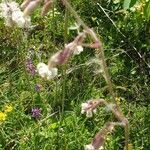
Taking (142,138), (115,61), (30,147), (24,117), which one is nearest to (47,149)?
(30,147)

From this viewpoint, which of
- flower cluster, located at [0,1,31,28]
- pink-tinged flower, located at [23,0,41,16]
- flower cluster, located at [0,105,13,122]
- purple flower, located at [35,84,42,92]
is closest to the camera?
pink-tinged flower, located at [23,0,41,16]

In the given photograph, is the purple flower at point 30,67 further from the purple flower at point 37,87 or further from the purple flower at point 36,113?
the purple flower at point 36,113

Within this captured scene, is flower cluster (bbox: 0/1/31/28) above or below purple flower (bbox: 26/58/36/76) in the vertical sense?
above

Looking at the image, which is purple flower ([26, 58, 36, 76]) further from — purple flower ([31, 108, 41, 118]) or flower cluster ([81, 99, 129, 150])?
flower cluster ([81, 99, 129, 150])

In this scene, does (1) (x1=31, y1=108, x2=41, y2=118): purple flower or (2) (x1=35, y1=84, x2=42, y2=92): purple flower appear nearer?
(1) (x1=31, y1=108, x2=41, y2=118): purple flower

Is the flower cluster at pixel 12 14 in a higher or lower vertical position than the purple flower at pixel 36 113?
higher

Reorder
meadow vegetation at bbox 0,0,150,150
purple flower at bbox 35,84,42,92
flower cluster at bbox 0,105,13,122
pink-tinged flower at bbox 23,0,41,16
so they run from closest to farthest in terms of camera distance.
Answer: pink-tinged flower at bbox 23,0,41,16
meadow vegetation at bbox 0,0,150,150
flower cluster at bbox 0,105,13,122
purple flower at bbox 35,84,42,92

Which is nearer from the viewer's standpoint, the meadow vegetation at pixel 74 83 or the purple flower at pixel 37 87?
the meadow vegetation at pixel 74 83

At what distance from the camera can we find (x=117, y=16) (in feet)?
12.5

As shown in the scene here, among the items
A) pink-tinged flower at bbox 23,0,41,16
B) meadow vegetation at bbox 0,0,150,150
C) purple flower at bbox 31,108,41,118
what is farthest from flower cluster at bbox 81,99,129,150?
purple flower at bbox 31,108,41,118

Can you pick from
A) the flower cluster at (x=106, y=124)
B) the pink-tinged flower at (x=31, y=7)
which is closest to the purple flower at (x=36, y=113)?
the flower cluster at (x=106, y=124)

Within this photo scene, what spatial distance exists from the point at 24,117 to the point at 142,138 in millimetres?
783

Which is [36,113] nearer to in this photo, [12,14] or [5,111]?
[5,111]

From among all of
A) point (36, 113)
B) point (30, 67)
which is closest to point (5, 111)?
point (36, 113)
